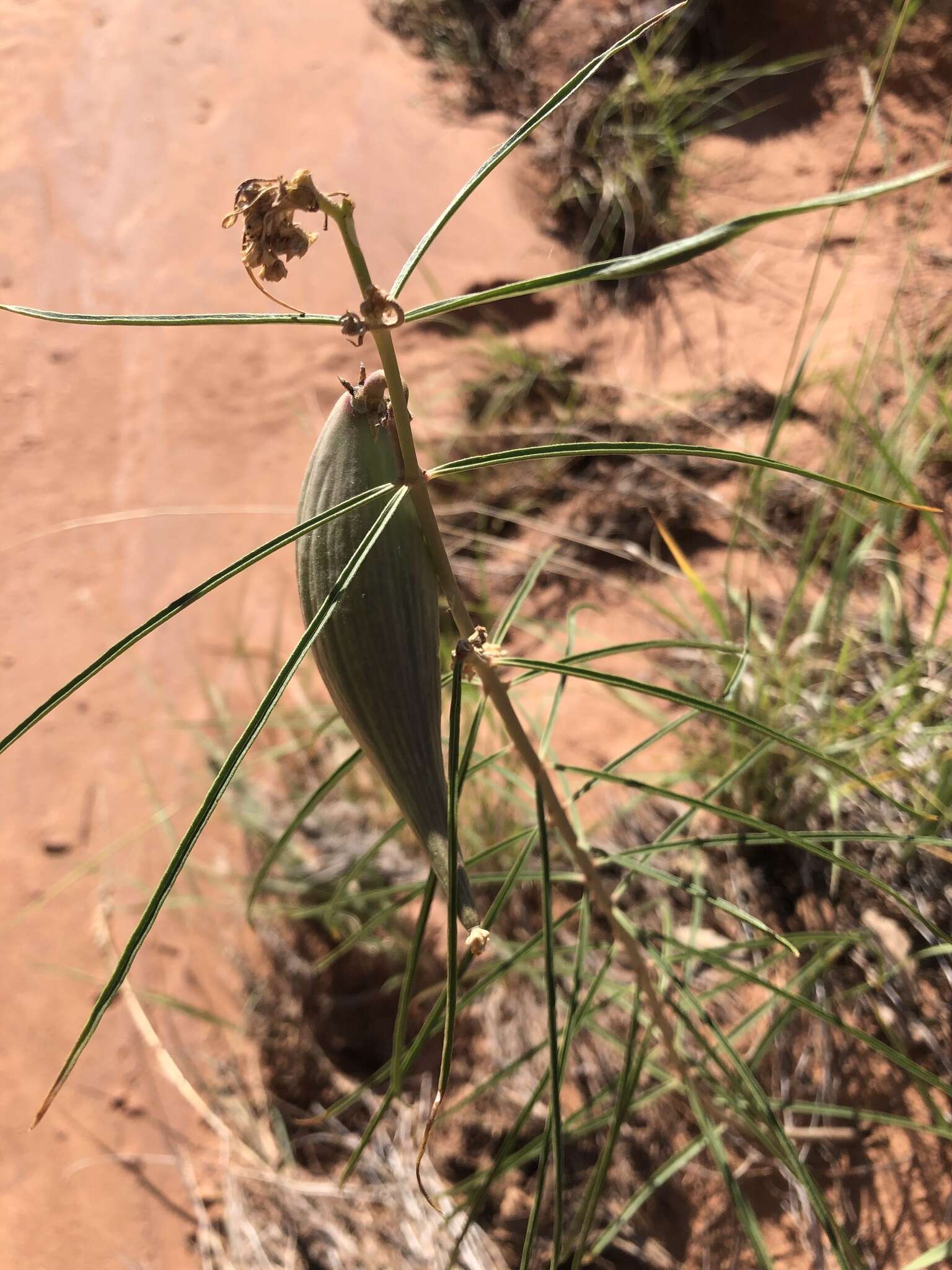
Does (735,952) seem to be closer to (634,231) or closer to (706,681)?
(706,681)

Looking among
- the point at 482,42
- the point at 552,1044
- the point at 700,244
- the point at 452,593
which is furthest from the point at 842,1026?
the point at 482,42

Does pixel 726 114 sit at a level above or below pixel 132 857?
above

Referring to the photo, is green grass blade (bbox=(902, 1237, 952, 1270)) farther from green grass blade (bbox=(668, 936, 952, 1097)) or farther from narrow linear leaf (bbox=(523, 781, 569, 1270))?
narrow linear leaf (bbox=(523, 781, 569, 1270))

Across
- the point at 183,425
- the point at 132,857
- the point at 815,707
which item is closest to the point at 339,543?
the point at 815,707

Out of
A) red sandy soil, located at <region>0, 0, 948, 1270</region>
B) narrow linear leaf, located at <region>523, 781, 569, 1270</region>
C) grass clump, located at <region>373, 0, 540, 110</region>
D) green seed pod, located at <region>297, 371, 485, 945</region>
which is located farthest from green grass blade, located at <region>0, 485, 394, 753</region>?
grass clump, located at <region>373, 0, 540, 110</region>

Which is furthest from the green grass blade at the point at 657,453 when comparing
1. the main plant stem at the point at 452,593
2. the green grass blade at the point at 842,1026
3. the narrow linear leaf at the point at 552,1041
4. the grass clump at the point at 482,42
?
the grass clump at the point at 482,42
